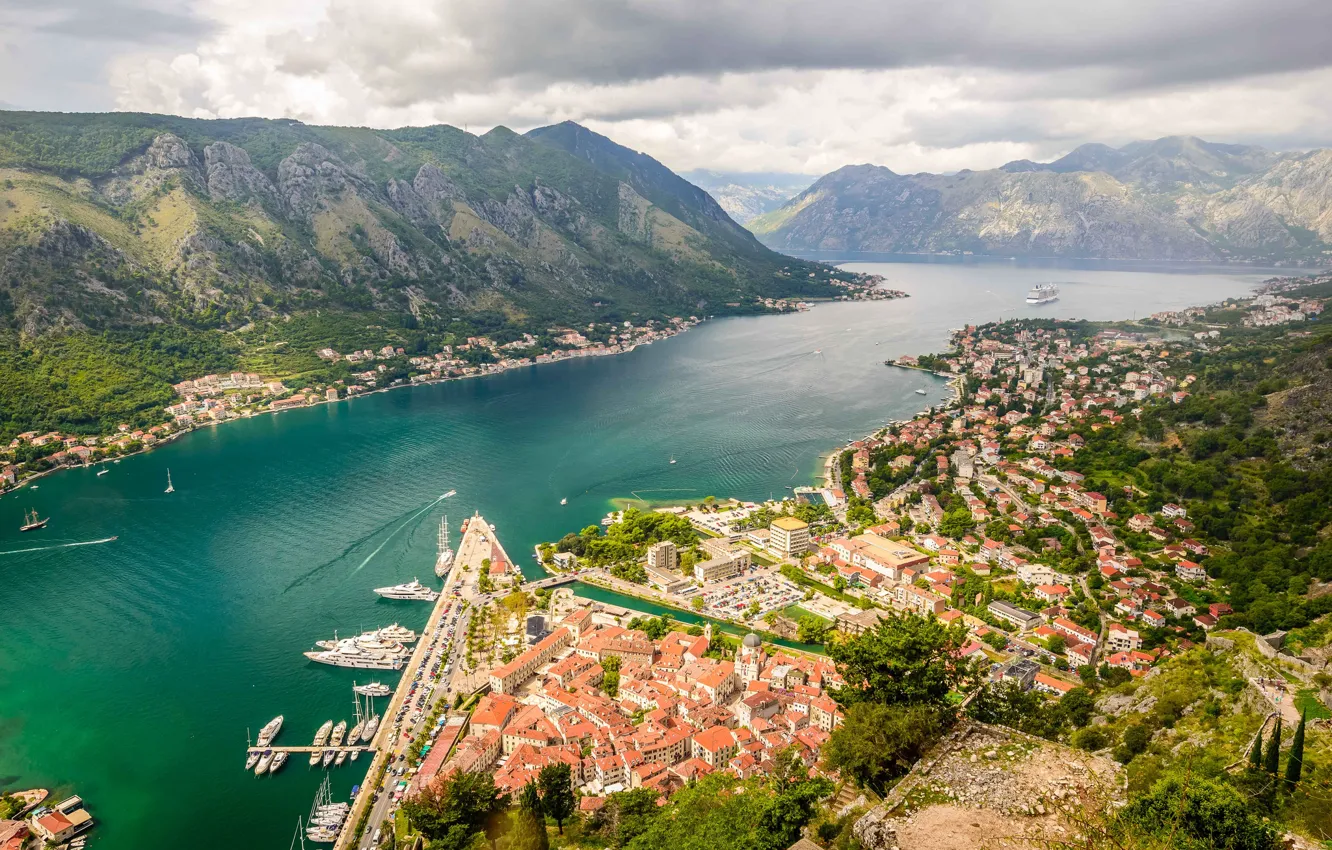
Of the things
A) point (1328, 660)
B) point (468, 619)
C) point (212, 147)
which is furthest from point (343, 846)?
point (212, 147)

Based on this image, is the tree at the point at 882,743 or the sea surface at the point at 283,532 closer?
the tree at the point at 882,743

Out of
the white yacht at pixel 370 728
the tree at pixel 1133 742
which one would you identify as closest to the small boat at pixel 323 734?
the white yacht at pixel 370 728

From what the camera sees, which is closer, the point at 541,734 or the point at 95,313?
the point at 541,734

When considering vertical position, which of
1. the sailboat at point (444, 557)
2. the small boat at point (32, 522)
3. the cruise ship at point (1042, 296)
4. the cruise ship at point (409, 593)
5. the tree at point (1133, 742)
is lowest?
the cruise ship at point (409, 593)

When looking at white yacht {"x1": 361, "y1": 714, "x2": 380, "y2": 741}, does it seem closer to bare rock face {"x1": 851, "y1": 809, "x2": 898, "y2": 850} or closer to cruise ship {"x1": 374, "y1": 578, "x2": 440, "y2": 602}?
cruise ship {"x1": 374, "y1": 578, "x2": 440, "y2": 602}

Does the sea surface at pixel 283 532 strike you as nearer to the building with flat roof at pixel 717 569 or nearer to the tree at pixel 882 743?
the building with flat roof at pixel 717 569

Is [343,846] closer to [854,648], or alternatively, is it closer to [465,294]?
[854,648]

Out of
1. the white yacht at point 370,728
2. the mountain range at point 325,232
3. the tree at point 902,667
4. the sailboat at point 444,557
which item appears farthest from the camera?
the mountain range at point 325,232

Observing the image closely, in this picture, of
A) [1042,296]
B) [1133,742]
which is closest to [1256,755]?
[1133,742]
